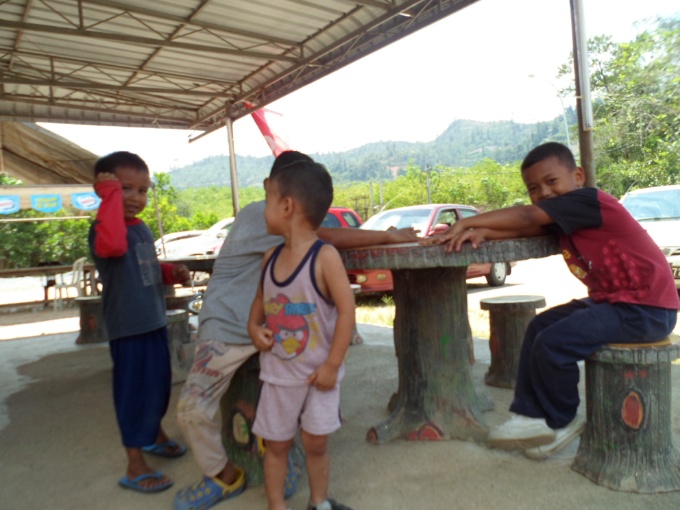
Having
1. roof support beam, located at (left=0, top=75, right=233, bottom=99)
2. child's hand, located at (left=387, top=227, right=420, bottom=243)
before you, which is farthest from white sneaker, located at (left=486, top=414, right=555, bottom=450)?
roof support beam, located at (left=0, top=75, right=233, bottom=99)

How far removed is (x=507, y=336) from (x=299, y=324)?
2.22m

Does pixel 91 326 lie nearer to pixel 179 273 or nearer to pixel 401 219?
pixel 179 273

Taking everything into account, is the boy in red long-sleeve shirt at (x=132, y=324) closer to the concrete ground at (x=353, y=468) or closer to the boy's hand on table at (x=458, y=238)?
the concrete ground at (x=353, y=468)

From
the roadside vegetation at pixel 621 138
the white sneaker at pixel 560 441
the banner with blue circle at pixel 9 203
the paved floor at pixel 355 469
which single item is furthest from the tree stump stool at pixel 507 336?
the roadside vegetation at pixel 621 138

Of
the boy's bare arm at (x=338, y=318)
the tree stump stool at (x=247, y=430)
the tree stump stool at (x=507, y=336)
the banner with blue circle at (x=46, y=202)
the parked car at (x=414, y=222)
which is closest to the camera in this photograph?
the boy's bare arm at (x=338, y=318)

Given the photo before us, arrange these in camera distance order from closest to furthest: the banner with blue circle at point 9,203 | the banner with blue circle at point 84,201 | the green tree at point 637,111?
the banner with blue circle at point 9,203, the banner with blue circle at point 84,201, the green tree at point 637,111

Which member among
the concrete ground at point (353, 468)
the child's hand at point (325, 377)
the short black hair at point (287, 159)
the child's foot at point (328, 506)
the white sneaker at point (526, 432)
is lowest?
the concrete ground at point (353, 468)

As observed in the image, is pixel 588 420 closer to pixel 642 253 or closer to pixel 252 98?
pixel 642 253

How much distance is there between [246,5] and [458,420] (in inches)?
269

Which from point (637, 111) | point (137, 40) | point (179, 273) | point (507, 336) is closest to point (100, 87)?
point (137, 40)

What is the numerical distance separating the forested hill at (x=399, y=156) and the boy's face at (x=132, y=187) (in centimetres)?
9081

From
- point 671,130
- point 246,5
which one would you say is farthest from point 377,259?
point 671,130

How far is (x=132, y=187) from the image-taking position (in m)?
2.43

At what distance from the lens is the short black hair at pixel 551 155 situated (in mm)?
2357
